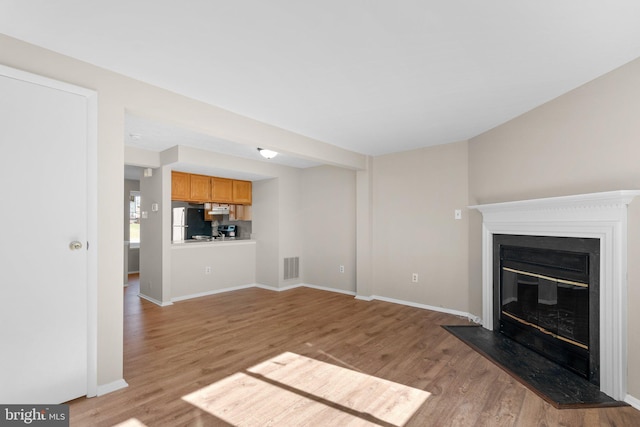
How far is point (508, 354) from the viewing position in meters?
2.87

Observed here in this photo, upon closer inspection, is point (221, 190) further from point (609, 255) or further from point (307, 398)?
point (609, 255)

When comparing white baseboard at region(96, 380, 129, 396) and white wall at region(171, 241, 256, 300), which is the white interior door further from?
white wall at region(171, 241, 256, 300)

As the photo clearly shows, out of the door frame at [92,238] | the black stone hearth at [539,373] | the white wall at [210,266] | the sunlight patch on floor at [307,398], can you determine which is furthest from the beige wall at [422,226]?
the door frame at [92,238]

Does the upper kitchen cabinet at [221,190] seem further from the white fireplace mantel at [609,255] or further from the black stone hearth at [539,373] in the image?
the white fireplace mantel at [609,255]

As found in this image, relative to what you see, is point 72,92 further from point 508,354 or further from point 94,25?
point 508,354

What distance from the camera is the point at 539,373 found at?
2512 millimetres

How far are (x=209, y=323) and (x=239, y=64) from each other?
3.11 metres

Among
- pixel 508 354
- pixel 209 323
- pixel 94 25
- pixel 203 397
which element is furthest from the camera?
pixel 209 323

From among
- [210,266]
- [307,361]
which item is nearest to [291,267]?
[210,266]

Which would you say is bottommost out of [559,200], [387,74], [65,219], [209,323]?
[209,323]

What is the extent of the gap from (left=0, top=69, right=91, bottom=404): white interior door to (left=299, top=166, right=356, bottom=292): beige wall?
160 inches

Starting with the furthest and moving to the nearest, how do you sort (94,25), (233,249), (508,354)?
1. (233,249)
2. (508,354)
3. (94,25)

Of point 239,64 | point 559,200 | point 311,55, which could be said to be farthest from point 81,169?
point 559,200

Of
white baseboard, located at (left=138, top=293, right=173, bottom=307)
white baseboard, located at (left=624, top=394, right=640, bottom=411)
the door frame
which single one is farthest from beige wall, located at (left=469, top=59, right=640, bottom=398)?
white baseboard, located at (left=138, top=293, right=173, bottom=307)
